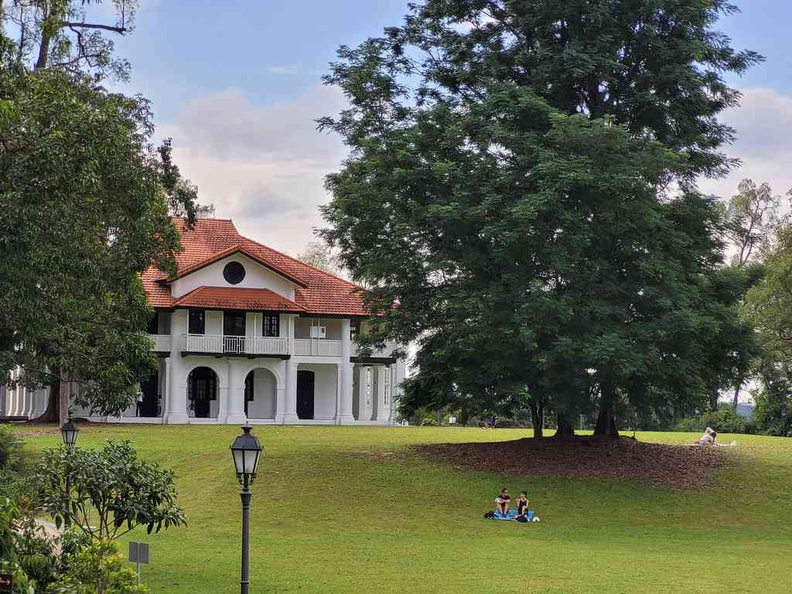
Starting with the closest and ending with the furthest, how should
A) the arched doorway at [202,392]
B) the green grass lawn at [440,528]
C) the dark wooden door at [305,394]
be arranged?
the green grass lawn at [440,528], the arched doorway at [202,392], the dark wooden door at [305,394]

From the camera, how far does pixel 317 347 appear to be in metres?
49.8

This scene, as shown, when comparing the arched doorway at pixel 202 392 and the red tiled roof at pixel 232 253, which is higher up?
the red tiled roof at pixel 232 253

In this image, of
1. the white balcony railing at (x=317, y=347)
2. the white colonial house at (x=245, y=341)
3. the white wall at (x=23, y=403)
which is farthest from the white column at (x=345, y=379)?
the white wall at (x=23, y=403)

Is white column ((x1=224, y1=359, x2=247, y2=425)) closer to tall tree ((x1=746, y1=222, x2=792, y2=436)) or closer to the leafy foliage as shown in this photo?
tall tree ((x1=746, y1=222, x2=792, y2=436))

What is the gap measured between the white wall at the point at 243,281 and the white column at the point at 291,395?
3065 mm

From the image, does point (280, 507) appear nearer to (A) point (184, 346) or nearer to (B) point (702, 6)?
(B) point (702, 6)

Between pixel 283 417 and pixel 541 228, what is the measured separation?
24281mm

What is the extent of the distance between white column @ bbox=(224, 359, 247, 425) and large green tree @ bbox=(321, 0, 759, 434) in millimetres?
16843

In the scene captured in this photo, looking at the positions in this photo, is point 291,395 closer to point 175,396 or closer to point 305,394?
point 305,394

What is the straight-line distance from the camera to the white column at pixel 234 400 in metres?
48.0

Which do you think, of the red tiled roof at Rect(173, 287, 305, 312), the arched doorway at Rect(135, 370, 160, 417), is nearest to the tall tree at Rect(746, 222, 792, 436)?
the red tiled roof at Rect(173, 287, 305, 312)

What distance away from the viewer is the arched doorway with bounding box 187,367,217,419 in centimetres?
5031

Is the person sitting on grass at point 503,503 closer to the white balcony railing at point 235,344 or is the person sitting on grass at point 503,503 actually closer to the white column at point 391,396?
the white balcony railing at point 235,344

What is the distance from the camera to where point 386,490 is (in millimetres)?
27750
